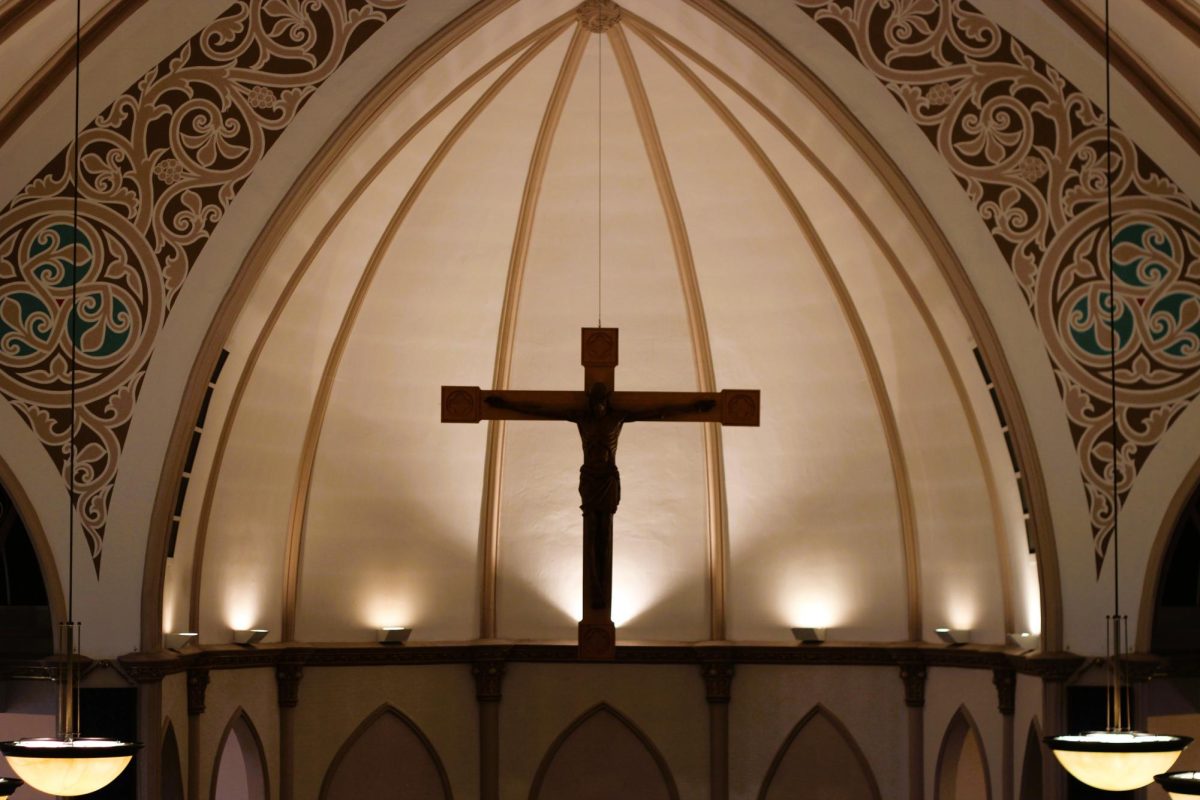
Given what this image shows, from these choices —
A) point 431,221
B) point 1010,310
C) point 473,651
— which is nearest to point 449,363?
point 431,221

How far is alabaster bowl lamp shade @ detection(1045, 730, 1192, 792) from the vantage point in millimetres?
8281

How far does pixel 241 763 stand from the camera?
594 inches

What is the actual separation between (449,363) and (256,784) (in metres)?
4.39

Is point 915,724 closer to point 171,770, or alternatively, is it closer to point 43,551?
point 171,770

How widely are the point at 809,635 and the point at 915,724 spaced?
4.28ft

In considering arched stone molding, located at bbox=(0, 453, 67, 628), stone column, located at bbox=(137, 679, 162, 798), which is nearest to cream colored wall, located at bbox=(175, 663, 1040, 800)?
stone column, located at bbox=(137, 679, 162, 798)

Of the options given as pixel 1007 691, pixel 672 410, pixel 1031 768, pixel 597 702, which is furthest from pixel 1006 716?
pixel 597 702

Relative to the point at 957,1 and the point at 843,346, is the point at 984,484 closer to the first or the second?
the point at 843,346

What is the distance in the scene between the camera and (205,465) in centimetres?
1345

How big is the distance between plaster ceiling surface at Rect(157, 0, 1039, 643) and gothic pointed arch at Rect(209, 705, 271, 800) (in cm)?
91

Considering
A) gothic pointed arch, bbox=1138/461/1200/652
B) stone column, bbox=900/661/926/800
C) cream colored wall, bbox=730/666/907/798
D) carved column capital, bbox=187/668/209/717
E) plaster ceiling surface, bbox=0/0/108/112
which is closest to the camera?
plaster ceiling surface, bbox=0/0/108/112

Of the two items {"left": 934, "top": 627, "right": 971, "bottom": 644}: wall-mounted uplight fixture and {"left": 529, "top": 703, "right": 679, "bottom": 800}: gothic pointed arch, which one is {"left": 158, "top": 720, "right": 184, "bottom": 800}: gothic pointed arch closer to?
{"left": 529, "top": 703, "right": 679, "bottom": 800}: gothic pointed arch

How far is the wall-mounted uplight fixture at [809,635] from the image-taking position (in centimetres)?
1571

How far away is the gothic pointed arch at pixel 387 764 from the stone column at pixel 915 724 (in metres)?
4.51
